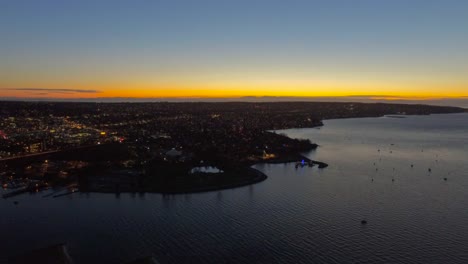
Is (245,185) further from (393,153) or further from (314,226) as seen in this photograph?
(393,153)

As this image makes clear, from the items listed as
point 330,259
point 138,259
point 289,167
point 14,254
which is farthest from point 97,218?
point 289,167

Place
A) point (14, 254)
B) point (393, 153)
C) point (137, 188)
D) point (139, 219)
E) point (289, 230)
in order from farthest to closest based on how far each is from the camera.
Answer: point (393, 153)
point (137, 188)
point (139, 219)
point (289, 230)
point (14, 254)

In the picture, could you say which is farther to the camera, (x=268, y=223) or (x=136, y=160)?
(x=136, y=160)

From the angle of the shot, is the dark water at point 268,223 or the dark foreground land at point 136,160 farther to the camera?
the dark foreground land at point 136,160

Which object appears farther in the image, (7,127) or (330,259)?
(7,127)

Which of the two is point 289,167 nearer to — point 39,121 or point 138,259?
point 138,259

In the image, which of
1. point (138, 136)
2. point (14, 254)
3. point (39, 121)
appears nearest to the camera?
point (14, 254)

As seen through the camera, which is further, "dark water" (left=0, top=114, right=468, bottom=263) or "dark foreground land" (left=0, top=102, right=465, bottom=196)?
"dark foreground land" (left=0, top=102, right=465, bottom=196)
